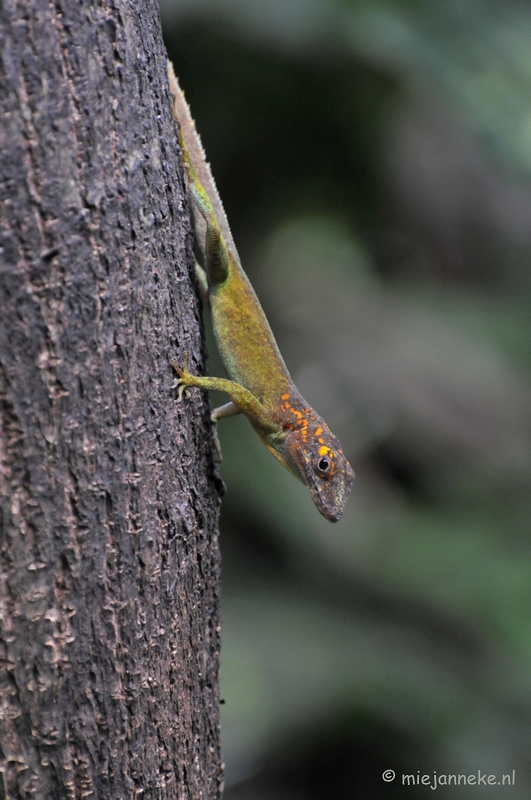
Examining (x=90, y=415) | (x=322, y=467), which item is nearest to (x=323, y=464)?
(x=322, y=467)

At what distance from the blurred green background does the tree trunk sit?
6.57 ft

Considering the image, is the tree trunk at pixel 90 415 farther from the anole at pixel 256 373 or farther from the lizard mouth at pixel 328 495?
the lizard mouth at pixel 328 495

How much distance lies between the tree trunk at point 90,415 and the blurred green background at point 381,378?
78.8 inches

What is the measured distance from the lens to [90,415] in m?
1.58

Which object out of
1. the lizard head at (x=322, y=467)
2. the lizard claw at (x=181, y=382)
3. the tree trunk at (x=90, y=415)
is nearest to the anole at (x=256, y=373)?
the lizard head at (x=322, y=467)

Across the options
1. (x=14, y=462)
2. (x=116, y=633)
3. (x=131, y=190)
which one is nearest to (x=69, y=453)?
(x=14, y=462)

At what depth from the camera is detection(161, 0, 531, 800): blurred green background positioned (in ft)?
A: 14.9

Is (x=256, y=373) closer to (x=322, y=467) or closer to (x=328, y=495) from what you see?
(x=322, y=467)

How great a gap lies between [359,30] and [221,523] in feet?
13.4

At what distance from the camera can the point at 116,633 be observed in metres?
1.67

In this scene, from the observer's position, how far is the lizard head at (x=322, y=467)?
288 centimetres

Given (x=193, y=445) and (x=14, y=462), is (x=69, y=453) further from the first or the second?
(x=193, y=445)

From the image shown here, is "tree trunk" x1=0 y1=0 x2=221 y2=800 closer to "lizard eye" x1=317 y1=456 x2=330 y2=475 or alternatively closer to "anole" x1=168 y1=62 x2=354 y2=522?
"anole" x1=168 y1=62 x2=354 y2=522

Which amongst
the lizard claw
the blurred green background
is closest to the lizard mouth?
the blurred green background
